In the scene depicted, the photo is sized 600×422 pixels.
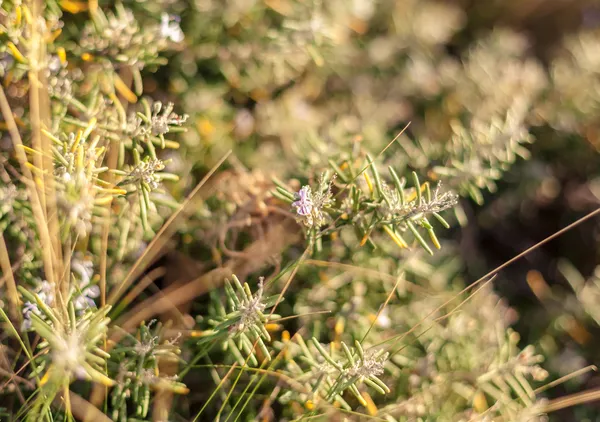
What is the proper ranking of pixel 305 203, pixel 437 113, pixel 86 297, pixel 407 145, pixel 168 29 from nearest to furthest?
pixel 305 203
pixel 86 297
pixel 168 29
pixel 407 145
pixel 437 113

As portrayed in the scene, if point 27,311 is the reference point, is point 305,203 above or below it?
above

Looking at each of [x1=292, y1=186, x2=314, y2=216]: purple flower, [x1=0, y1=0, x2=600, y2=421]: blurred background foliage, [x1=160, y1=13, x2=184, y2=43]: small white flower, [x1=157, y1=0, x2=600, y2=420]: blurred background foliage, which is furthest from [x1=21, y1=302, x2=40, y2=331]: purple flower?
[x1=160, y1=13, x2=184, y2=43]: small white flower

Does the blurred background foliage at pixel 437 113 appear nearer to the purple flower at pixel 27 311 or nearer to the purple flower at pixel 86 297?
the purple flower at pixel 86 297

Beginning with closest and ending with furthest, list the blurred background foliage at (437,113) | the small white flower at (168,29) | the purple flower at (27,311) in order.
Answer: the purple flower at (27,311)
the small white flower at (168,29)
the blurred background foliage at (437,113)

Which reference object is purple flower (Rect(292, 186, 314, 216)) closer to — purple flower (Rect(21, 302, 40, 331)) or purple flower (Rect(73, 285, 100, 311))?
purple flower (Rect(73, 285, 100, 311))

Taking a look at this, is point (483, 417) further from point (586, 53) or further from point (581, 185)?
point (586, 53)

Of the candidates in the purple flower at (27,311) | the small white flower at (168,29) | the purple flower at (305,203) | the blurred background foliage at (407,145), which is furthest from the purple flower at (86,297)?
the small white flower at (168,29)

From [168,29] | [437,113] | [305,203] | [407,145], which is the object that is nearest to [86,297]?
[305,203]

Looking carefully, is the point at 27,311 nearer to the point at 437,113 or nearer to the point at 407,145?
the point at 407,145

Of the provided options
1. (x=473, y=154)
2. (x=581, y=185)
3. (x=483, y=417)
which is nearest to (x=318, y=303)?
(x=483, y=417)

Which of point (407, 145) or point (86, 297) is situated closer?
point (86, 297)

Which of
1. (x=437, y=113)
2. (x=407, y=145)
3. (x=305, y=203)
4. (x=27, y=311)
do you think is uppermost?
(x=437, y=113)
